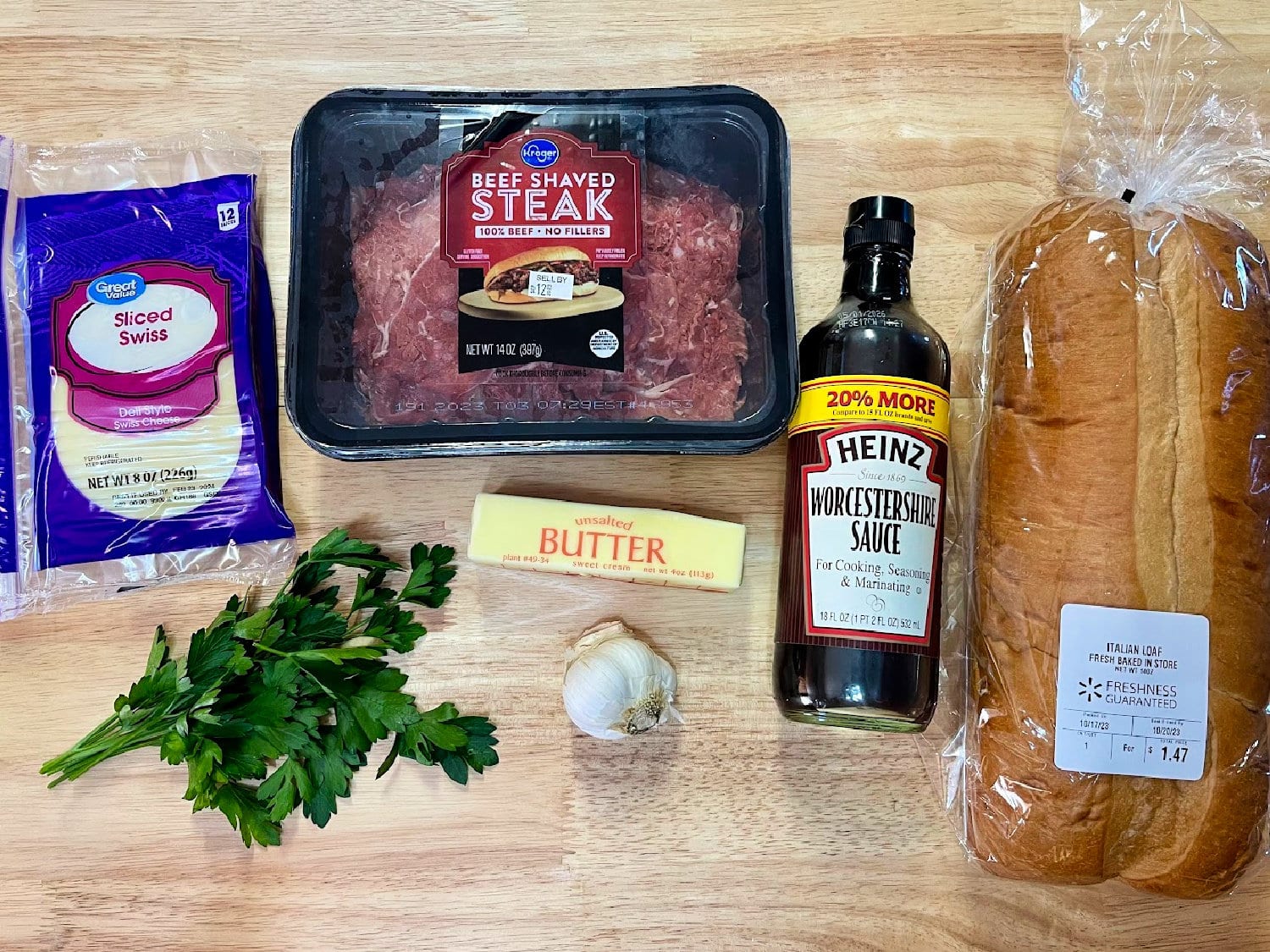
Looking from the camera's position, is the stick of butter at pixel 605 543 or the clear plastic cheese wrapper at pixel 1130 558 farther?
the stick of butter at pixel 605 543

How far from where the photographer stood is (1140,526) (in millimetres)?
814

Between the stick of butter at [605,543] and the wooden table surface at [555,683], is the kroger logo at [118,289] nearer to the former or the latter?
the wooden table surface at [555,683]

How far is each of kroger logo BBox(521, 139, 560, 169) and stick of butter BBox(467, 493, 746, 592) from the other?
14.3 inches

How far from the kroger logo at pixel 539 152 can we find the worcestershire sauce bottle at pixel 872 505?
13.2 inches

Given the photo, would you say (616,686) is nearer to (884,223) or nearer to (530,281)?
(530,281)

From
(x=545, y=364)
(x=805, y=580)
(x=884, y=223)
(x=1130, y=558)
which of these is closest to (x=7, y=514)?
(x=545, y=364)

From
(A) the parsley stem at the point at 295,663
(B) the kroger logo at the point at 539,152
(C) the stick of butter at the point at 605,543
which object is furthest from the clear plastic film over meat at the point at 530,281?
(A) the parsley stem at the point at 295,663

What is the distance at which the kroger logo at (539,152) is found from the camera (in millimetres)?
905

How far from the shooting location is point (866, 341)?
86 cm

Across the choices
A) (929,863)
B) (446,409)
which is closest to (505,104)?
(446,409)

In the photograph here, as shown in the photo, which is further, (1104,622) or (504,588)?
(504,588)

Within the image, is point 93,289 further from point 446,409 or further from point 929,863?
point 929,863

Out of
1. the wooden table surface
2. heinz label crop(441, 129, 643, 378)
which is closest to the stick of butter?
the wooden table surface

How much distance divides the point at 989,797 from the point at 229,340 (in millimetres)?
970
